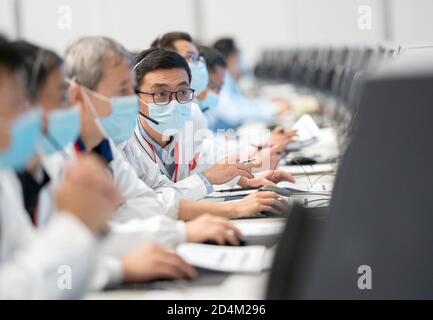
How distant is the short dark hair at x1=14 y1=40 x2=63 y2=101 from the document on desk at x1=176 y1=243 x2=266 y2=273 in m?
0.39

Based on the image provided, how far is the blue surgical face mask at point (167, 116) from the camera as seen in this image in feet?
7.29

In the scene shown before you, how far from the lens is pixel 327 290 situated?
3.66ft

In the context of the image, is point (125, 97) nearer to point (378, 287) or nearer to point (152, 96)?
point (152, 96)

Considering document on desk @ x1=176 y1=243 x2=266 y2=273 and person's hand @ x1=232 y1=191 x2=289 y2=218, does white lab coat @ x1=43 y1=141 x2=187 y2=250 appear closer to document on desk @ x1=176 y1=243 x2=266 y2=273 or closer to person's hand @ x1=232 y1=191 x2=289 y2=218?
document on desk @ x1=176 y1=243 x2=266 y2=273

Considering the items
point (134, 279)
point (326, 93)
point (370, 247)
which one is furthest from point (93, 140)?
point (326, 93)

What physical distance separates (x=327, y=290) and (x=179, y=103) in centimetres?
117

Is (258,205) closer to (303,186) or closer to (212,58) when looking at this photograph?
(303,186)

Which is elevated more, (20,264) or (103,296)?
(20,264)

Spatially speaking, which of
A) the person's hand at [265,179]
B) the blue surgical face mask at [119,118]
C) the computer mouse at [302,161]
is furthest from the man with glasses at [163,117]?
the computer mouse at [302,161]

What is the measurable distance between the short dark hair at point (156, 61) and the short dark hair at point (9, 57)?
101cm

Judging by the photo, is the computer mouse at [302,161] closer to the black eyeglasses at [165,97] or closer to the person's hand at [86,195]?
the black eyeglasses at [165,97]

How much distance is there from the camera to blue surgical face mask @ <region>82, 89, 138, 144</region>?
69.8 inches

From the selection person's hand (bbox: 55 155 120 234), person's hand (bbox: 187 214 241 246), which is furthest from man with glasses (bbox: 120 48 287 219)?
person's hand (bbox: 55 155 120 234)

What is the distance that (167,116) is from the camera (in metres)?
2.22
